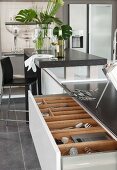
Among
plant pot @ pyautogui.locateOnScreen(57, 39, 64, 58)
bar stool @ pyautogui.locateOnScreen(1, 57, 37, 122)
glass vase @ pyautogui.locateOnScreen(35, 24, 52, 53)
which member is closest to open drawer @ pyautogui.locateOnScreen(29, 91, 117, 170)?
plant pot @ pyautogui.locateOnScreen(57, 39, 64, 58)

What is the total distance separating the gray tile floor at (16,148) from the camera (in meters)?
2.93

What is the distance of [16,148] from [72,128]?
1731 millimetres

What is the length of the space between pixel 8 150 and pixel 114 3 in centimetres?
428

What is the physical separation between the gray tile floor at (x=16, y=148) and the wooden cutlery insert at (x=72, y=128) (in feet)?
3.04

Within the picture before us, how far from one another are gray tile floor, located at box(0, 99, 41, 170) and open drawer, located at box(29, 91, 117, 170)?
923mm

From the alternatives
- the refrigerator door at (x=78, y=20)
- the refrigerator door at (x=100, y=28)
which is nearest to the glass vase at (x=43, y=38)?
the refrigerator door at (x=78, y=20)

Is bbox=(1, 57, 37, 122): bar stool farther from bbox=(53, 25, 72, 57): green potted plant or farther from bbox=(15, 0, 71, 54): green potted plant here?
bbox=(53, 25, 72, 57): green potted plant

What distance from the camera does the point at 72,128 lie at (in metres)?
1.81

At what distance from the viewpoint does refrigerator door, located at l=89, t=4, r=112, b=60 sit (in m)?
5.97

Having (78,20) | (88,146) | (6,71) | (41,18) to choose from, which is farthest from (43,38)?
(78,20)

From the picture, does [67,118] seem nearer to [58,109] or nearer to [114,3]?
[58,109]

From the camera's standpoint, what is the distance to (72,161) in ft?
4.18

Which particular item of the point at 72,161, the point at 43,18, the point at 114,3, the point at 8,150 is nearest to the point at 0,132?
the point at 8,150

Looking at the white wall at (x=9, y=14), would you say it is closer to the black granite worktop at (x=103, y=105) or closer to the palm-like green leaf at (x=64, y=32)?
the palm-like green leaf at (x=64, y=32)
